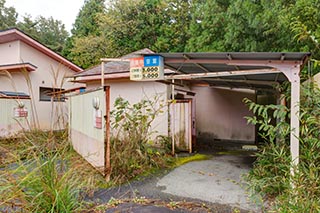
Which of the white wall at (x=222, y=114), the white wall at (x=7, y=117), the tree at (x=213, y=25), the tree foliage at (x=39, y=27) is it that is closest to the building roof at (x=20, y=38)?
the white wall at (x=7, y=117)

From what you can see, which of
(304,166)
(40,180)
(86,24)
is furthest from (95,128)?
(86,24)

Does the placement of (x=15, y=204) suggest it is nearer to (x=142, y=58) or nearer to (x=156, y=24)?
(x=142, y=58)

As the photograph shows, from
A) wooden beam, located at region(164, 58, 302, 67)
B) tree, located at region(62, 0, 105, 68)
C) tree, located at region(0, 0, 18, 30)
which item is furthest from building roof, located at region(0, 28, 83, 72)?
tree, located at region(0, 0, 18, 30)

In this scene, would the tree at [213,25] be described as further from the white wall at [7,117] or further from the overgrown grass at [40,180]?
the overgrown grass at [40,180]

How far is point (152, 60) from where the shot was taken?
4.92m

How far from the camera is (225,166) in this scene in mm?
6801

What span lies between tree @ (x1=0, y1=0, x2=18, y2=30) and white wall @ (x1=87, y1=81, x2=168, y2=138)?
78.6 ft

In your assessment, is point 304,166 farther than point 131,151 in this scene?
No

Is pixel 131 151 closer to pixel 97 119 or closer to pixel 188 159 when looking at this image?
pixel 97 119

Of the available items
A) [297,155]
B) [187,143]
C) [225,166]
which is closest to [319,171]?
[297,155]

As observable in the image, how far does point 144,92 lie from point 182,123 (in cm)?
188

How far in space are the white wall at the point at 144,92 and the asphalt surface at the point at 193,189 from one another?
257cm

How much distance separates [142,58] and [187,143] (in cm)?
443

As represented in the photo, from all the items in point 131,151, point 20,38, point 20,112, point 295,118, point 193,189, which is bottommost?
point 193,189
